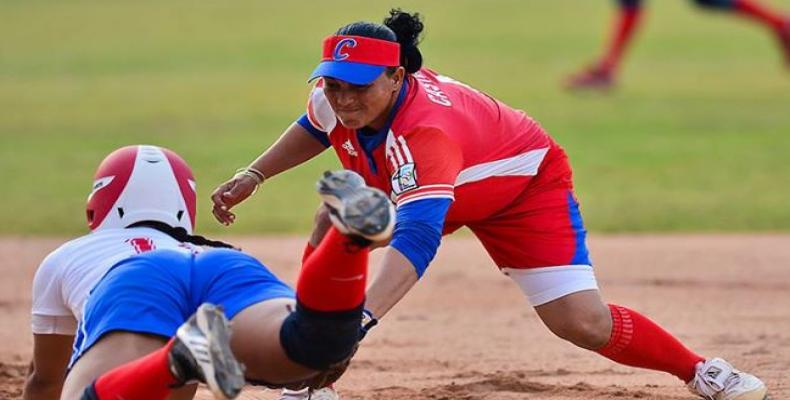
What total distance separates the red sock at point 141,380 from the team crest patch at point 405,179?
112 cm

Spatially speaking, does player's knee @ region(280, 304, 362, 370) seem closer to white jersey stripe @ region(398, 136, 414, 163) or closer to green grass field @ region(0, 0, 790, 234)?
white jersey stripe @ region(398, 136, 414, 163)

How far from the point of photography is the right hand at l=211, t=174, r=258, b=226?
5574 mm

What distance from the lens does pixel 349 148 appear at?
5152 millimetres

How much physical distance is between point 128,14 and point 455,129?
1036 inches

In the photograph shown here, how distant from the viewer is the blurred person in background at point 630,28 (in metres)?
18.8

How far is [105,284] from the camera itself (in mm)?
4105

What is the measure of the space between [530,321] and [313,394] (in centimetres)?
229

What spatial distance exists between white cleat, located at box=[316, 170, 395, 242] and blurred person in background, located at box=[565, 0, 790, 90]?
15502 mm

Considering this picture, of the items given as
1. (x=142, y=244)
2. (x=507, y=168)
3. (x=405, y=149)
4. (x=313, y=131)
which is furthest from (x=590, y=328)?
(x=142, y=244)

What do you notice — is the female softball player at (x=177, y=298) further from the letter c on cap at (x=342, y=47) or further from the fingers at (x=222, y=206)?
the fingers at (x=222, y=206)

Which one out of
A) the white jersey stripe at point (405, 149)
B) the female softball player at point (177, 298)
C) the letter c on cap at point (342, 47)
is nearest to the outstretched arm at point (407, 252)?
the white jersey stripe at point (405, 149)

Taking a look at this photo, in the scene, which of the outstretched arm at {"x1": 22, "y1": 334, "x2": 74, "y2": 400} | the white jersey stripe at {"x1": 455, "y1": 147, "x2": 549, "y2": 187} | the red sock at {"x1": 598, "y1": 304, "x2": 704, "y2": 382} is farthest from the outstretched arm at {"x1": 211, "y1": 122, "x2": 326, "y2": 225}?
the red sock at {"x1": 598, "y1": 304, "x2": 704, "y2": 382}

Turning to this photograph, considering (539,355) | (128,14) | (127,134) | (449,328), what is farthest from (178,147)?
(128,14)

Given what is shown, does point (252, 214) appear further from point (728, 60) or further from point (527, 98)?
point (728, 60)
